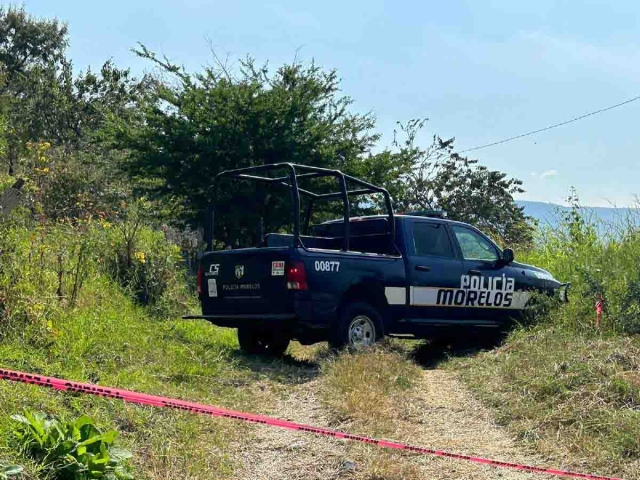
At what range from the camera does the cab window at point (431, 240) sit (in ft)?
30.7

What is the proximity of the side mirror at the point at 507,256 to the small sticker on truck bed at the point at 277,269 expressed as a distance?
3.45 meters

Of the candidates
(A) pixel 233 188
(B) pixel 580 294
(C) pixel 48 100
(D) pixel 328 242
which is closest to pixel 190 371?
(D) pixel 328 242

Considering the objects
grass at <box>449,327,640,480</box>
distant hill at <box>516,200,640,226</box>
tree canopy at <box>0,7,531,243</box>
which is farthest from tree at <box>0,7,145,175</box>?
grass at <box>449,327,640,480</box>

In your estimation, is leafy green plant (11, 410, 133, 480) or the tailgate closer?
leafy green plant (11, 410, 133, 480)

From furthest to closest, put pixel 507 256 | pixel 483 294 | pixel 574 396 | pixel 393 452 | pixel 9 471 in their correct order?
pixel 507 256 → pixel 483 294 → pixel 574 396 → pixel 393 452 → pixel 9 471

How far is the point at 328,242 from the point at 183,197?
784cm

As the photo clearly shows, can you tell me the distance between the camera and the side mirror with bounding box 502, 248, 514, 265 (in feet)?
32.4

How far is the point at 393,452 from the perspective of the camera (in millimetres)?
5125

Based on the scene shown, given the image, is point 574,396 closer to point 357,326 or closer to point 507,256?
point 357,326

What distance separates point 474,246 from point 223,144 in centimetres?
753

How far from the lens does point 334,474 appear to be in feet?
15.9

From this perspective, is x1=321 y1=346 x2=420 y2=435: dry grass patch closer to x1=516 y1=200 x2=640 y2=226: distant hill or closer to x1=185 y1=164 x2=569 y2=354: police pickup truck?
x1=185 y1=164 x2=569 y2=354: police pickup truck

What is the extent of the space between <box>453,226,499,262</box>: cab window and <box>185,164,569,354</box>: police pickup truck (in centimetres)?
2

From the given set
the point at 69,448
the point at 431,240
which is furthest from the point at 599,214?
the point at 69,448
